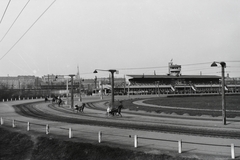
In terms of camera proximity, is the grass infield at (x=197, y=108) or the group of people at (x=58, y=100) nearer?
the grass infield at (x=197, y=108)

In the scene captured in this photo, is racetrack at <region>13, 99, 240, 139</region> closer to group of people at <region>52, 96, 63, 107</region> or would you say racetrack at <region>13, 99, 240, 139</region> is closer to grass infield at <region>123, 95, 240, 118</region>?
grass infield at <region>123, 95, 240, 118</region>

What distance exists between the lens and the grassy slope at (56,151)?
14507mm

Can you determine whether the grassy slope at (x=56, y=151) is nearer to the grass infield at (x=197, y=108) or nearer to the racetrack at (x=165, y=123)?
the racetrack at (x=165, y=123)

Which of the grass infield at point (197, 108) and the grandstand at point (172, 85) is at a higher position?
the grandstand at point (172, 85)

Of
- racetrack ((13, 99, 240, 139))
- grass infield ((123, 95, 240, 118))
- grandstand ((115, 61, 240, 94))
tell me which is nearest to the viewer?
racetrack ((13, 99, 240, 139))

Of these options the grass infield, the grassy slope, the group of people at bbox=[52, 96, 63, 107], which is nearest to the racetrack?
the grass infield

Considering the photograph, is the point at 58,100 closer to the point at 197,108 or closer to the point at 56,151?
the point at 197,108

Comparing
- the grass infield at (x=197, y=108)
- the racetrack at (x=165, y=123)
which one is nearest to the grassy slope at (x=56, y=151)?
the racetrack at (x=165, y=123)

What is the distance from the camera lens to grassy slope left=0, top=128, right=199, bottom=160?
47.6 feet

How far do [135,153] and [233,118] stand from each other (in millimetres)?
19022

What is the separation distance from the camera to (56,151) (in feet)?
57.7

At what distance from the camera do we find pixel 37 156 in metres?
18.2

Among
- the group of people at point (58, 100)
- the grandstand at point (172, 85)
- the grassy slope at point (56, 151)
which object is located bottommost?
the grassy slope at point (56, 151)

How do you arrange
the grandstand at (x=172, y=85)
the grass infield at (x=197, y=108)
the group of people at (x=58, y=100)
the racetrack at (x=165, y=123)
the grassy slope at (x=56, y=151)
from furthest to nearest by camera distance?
the grandstand at (x=172, y=85), the group of people at (x=58, y=100), the grass infield at (x=197, y=108), the racetrack at (x=165, y=123), the grassy slope at (x=56, y=151)
